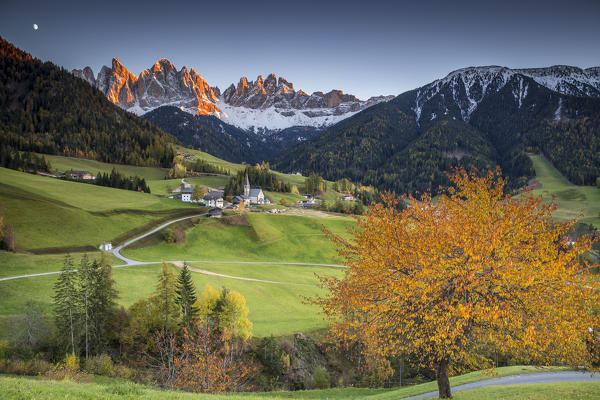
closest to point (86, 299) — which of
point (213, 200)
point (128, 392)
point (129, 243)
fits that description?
point (128, 392)

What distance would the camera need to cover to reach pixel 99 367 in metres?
35.1

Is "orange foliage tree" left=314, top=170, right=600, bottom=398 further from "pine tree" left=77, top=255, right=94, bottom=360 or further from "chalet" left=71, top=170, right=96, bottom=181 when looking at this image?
"chalet" left=71, top=170, right=96, bottom=181

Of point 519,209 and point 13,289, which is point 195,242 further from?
point 519,209

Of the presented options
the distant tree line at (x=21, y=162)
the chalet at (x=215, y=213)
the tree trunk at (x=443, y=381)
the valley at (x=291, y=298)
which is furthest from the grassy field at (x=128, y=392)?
the distant tree line at (x=21, y=162)

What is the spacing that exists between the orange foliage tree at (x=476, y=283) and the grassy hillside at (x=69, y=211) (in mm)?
77789

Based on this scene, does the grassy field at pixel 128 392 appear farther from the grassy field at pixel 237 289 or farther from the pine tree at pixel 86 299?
the pine tree at pixel 86 299

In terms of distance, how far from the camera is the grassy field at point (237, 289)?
44.8m

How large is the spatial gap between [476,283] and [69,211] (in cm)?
9671

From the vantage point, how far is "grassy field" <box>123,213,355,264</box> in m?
83.9

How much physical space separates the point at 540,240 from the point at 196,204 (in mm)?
127761

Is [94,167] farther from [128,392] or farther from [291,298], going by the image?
[128,392]

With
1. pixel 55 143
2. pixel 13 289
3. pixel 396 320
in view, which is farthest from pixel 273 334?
pixel 55 143

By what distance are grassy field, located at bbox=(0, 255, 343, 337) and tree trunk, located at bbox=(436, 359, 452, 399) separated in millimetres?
19246

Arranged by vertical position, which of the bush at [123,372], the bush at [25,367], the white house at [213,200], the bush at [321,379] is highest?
the white house at [213,200]
